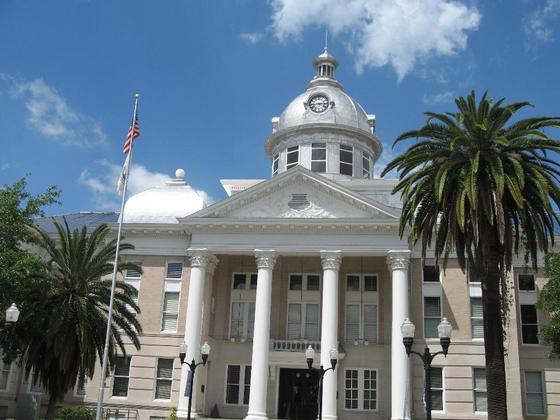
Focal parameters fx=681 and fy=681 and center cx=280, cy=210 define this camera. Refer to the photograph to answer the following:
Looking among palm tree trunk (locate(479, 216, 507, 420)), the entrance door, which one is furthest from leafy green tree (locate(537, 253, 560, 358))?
the entrance door

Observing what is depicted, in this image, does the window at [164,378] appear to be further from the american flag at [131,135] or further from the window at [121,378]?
the american flag at [131,135]

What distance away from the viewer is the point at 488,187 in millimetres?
23125

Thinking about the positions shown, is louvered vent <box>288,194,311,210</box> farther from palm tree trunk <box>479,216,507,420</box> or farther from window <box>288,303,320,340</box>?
palm tree trunk <box>479,216,507,420</box>

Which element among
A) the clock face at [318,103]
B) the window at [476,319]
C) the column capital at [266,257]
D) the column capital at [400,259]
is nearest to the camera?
the column capital at [400,259]

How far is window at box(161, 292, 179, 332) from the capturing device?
132 ft

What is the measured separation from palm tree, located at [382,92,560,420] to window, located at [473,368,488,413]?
48.9 feet

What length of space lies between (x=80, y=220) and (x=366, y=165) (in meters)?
20.9

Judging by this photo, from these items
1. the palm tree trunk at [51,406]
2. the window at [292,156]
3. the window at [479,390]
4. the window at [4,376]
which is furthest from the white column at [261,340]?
the window at [4,376]

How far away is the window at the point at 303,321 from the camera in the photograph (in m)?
40.6

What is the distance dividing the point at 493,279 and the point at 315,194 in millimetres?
16961

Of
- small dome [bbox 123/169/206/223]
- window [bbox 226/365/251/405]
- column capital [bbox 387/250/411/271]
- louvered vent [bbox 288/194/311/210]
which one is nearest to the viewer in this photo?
column capital [bbox 387/250/411/271]

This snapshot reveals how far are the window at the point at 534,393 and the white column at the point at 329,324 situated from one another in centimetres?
1073

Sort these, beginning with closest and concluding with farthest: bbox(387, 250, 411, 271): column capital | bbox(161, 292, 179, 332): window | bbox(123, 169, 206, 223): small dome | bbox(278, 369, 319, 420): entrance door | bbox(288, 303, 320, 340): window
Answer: bbox(387, 250, 411, 271): column capital → bbox(278, 369, 319, 420): entrance door → bbox(161, 292, 179, 332): window → bbox(288, 303, 320, 340): window → bbox(123, 169, 206, 223): small dome

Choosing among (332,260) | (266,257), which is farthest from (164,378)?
(332,260)
